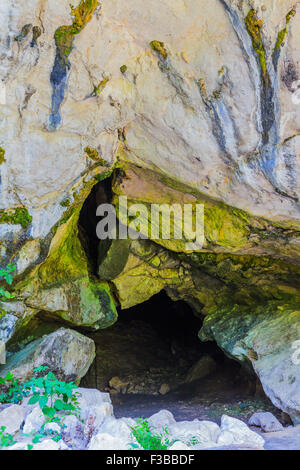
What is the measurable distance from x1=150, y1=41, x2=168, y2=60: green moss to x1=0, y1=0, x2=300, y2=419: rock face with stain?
13mm

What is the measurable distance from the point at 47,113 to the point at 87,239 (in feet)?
10.6

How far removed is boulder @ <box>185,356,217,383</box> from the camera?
27.1 ft

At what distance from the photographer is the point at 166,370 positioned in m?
8.95

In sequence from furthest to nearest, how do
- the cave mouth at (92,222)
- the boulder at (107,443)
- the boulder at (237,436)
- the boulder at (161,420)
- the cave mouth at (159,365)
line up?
the cave mouth at (159,365) < the cave mouth at (92,222) < the boulder at (161,420) < the boulder at (237,436) < the boulder at (107,443)

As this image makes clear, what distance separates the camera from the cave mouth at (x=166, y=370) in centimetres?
678

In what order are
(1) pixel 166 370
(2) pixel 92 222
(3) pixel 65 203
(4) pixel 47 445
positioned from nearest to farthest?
(4) pixel 47 445 → (3) pixel 65 203 → (2) pixel 92 222 → (1) pixel 166 370

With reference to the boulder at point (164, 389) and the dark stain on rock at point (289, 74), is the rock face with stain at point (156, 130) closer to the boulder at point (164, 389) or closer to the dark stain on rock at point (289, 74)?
the dark stain on rock at point (289, 74)

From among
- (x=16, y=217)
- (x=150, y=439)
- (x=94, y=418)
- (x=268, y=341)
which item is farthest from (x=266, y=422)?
(x=16, y=217)

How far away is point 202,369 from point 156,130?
17.5 feet

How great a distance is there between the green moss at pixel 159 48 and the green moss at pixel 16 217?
2147 millimetres

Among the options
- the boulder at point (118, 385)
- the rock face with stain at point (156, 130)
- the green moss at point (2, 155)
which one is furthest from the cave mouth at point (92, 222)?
the boulder at point (118, 385)

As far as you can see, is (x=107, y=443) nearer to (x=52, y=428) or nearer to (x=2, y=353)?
(x=52, y=428)

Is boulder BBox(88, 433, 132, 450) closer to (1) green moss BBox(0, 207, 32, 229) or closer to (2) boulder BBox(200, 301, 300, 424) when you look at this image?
(1) green moss BBox(0, 207, 32, 229)
